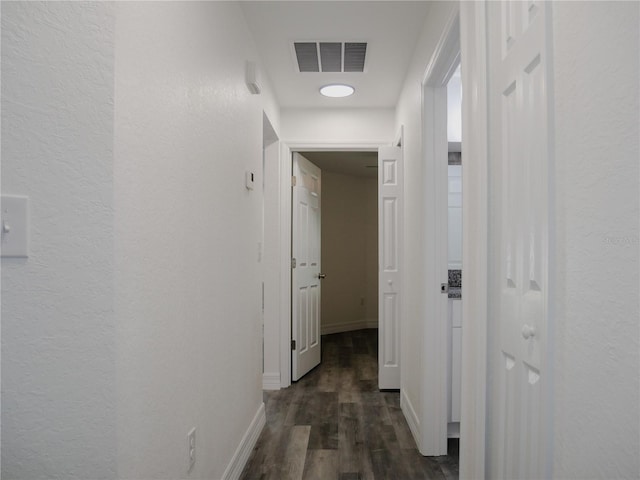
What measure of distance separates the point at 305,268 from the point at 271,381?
1.06 metres

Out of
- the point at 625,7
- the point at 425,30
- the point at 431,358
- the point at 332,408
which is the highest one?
the point at 425,30

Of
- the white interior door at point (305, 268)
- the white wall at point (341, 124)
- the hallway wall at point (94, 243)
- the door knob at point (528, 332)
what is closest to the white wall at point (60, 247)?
the hallway wall at point (94, 243)

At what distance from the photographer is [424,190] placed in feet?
8.27

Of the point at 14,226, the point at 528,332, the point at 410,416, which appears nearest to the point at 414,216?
the point at 410,416

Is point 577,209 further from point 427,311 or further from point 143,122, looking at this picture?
point 427,311

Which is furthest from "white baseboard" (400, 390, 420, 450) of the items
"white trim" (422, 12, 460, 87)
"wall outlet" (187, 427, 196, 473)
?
"white trim" (422, 12, 460, 87)

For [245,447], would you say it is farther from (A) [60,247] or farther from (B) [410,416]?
(A) [60,247]

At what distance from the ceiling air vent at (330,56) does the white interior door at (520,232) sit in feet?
4.93

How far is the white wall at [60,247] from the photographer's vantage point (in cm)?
99

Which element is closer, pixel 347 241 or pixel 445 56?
pixel 445 56

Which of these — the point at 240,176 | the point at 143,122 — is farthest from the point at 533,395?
the point at 240,176

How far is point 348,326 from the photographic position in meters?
6.72

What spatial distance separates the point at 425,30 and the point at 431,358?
1.88 m

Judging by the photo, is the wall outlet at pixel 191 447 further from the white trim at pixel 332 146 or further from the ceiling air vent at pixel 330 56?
the white trim at pixel 332 146
